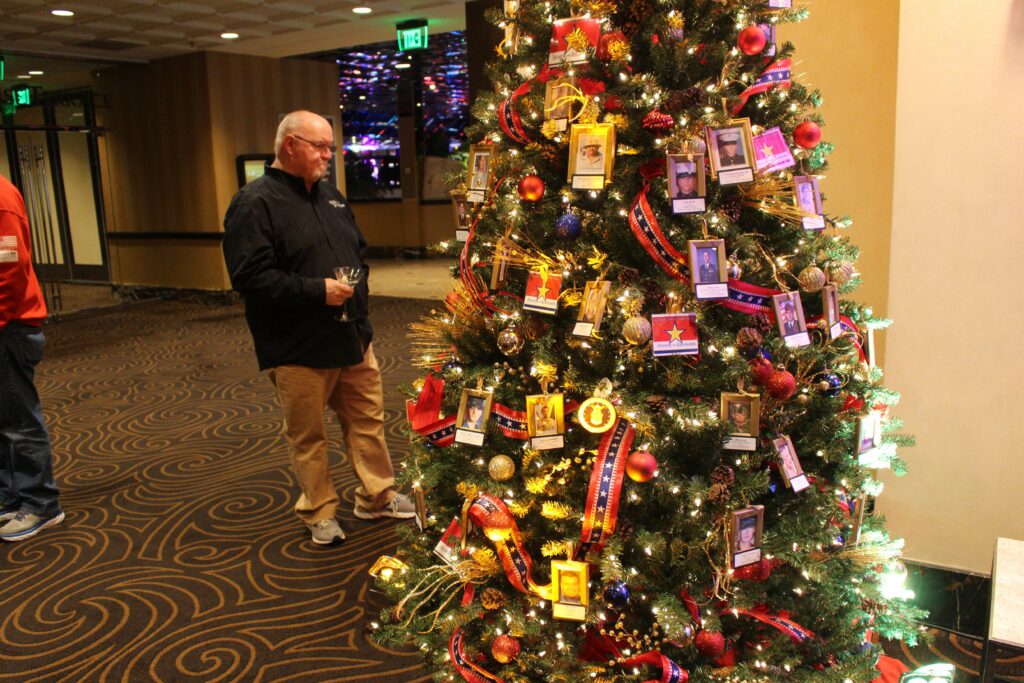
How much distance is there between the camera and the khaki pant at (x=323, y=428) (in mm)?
2916

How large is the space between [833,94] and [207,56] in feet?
27.4

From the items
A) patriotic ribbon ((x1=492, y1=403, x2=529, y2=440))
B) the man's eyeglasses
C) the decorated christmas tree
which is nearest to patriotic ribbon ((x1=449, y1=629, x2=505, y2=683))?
the decorated christmas tree

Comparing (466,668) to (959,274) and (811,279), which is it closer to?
(811,279)

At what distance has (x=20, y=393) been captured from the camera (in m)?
3.13

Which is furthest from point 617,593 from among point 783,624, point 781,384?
point 781,384

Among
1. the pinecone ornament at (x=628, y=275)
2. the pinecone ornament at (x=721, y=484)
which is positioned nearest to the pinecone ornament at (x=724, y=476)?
the pinecone ornament at (x=721, y=484)

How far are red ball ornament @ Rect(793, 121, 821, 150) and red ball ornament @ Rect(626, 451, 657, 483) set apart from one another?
2.79 feet

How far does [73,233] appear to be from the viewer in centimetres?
1170

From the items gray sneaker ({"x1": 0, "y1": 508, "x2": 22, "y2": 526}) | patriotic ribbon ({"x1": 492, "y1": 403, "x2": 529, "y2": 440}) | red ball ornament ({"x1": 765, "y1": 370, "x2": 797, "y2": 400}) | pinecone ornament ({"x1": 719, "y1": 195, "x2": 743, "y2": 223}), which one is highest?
pinecone ornament ({"x1": 719, "y1": 195, "x2": 743, "y2": 223})

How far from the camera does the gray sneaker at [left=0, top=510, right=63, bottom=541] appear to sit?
3.20 metres

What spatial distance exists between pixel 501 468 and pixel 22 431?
2.40 meters

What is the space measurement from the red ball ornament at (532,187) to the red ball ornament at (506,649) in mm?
1062

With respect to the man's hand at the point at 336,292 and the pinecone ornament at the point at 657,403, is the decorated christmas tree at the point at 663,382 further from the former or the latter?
the man's hand at the point at 336,292

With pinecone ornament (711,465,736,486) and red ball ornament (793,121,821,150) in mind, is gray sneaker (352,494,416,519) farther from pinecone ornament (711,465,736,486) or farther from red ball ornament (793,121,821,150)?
red ball ornament (793,121,821,150)
